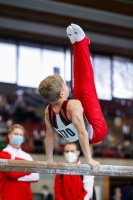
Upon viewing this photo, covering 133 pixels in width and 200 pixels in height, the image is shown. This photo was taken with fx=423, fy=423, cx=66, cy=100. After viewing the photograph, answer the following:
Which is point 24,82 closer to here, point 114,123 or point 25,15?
point 114,123

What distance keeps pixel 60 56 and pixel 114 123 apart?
3618 millimetres

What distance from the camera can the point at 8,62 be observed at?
16.8 m

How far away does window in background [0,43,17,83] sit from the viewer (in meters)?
16.6

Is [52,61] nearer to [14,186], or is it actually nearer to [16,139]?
[16,139]

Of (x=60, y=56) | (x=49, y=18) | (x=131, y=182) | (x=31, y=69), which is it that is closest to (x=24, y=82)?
(x=31, y=69)

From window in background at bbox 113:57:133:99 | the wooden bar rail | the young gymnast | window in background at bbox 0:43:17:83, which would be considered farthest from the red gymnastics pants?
window in background at bbox 113:57:133:99

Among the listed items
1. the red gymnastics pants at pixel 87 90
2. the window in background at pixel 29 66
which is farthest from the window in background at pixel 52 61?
the red gymnastics pants at pixel 87 90

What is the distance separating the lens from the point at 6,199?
A: 5.42 m

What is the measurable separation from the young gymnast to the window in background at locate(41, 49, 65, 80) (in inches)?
494

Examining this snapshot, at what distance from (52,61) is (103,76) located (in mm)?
2350

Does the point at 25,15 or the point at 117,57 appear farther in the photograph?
the point at 117,57

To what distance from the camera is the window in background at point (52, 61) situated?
1742 cm

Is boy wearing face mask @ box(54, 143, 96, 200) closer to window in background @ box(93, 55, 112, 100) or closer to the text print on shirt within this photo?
the text print on shirt

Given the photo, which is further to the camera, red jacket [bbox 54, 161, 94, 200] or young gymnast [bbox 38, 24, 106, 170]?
red jacket [bbox 54, 161, 94, 200]
